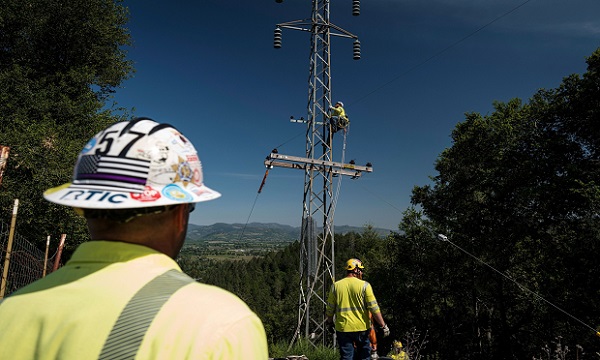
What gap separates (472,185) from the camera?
2042 cm

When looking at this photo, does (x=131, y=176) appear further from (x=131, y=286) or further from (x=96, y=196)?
(x=131, y=286)

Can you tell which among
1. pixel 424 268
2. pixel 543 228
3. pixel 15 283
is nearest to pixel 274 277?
pixel 424 268

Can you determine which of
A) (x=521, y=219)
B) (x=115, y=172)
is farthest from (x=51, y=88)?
(x=521, y=219)

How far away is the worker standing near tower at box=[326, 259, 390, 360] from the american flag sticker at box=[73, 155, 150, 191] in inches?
212

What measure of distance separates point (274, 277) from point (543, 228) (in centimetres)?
9377

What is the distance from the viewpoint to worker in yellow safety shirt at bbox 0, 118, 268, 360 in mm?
715

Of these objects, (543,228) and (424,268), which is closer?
(543,228)

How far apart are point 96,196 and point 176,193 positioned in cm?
20

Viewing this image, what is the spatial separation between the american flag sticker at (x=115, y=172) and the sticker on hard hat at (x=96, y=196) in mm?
22

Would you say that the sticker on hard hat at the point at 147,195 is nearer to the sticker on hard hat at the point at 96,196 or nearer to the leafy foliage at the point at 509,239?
the sticker on hard hat at the point at 96,196

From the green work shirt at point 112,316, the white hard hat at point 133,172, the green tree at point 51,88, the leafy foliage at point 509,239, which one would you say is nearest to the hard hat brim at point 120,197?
the white hard hat at point 133,172

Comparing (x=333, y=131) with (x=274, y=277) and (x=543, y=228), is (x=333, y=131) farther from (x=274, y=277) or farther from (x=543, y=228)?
(x=274, y=277)

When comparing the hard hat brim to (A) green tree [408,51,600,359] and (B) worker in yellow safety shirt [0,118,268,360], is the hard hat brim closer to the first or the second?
(B) worker in yellow safety shirt [0,118,268,360]

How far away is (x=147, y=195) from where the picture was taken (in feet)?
3.15
